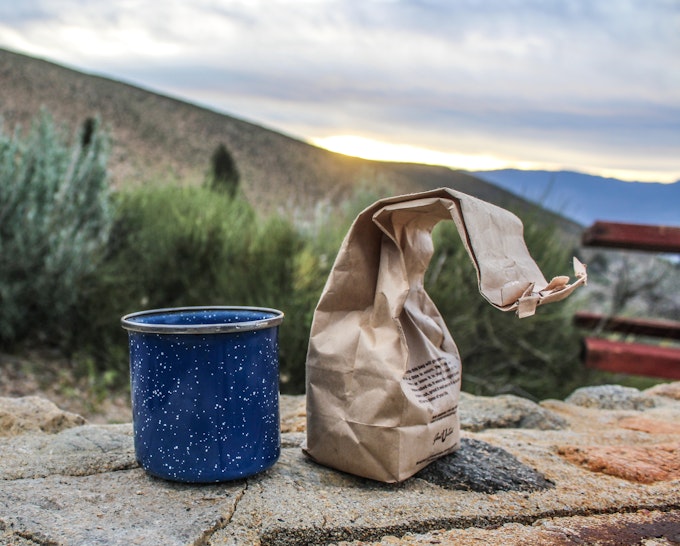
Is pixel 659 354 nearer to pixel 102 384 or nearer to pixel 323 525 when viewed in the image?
pixel 323 525

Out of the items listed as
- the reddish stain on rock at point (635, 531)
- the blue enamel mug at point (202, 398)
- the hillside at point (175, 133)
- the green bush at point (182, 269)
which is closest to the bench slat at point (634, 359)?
the green bush at point (182, 269)

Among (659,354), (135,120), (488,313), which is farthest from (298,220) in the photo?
(135,120)

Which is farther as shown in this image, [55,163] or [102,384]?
[55,163]

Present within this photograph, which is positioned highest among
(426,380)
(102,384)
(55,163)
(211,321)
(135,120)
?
(135,120)

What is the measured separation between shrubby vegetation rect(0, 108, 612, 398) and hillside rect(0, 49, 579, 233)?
18.7 metres

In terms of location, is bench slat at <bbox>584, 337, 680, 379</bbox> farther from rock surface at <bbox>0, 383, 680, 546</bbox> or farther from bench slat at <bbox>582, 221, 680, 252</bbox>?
rock surface at <bbox>0, 383, 680, 546</bbox>

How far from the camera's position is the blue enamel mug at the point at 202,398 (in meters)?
1.42

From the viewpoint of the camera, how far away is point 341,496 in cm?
146

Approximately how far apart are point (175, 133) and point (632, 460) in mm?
31994

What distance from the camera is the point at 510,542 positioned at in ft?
4.32

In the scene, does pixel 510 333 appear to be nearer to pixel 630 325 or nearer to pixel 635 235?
pixel 630 325

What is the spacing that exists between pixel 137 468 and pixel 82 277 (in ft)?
11.9

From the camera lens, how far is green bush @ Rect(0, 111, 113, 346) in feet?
15.1

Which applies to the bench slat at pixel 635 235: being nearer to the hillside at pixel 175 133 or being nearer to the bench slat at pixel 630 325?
the bench slat at pixel 630 325
